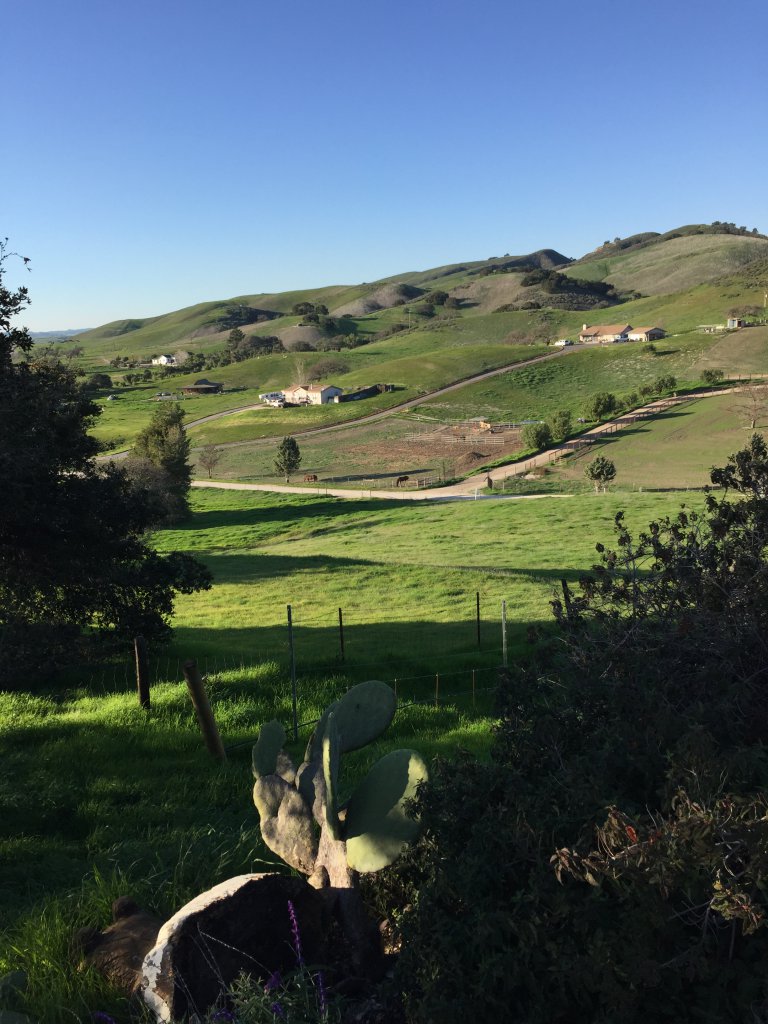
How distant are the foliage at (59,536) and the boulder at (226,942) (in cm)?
777

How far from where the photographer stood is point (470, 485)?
6431cm

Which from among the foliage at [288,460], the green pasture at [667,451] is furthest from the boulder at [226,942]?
the foliage at [288,460]

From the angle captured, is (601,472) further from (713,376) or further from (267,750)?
(267,750)

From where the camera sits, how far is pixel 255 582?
96.2 feet

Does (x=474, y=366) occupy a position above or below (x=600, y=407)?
above

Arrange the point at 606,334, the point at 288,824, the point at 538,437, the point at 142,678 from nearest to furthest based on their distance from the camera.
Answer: the point at 288,824 → the point at 142,678 → the point at 538,437 → the point at 606,334

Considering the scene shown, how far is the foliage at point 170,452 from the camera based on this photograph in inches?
2339

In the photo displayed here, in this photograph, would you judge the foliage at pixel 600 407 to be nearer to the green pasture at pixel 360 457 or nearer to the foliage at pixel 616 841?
the green pasture at pixel 360 457

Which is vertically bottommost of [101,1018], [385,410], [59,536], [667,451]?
[667,451]

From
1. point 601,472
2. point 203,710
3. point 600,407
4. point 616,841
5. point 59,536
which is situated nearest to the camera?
point 616,841

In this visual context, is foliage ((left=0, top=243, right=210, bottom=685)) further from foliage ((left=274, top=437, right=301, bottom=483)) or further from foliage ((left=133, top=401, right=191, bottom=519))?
foliage ((left=274, top=437, right=301, bottom=483))

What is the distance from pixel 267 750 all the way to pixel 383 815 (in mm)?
1443

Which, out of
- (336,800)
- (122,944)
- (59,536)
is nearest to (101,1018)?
→ (122,944)

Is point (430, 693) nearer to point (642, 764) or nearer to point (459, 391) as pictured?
point (642, 764)
